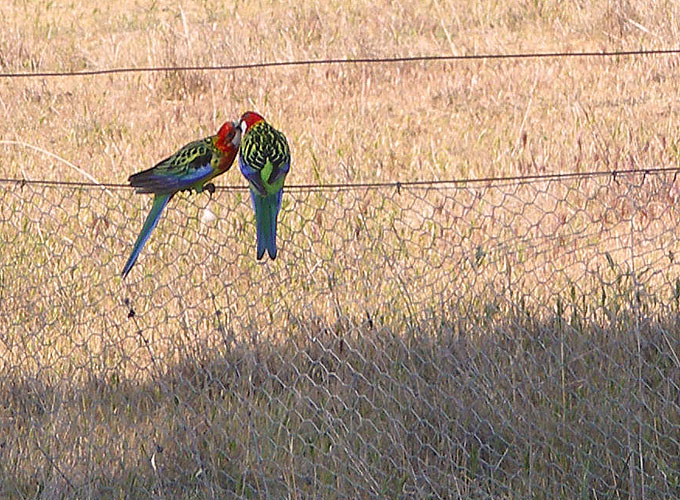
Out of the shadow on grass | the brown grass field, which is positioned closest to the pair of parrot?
the brown grass field

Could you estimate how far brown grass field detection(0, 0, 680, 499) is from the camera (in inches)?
139

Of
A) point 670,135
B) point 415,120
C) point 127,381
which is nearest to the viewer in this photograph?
point 127,381

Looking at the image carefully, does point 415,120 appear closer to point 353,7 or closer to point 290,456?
point 353,7

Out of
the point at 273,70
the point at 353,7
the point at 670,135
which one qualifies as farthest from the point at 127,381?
the point at 353,7

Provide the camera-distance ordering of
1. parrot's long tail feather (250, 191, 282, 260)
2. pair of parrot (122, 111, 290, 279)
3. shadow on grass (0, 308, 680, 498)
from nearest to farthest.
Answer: parrot's long tail feather (250, 191, 282, 260), pair of parrot (122, 111, 290, 279), shadow on grass (0, 308, 680, 498)

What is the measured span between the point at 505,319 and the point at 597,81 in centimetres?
400

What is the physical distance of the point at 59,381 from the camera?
4039mm

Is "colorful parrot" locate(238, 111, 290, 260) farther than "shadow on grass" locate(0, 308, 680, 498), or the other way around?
"shadow on grass" locate(0, 308, 680, 498)

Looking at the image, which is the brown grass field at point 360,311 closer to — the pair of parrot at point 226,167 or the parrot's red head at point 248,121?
the pair of parrot at point 226,167

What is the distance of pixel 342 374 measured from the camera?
4.03m

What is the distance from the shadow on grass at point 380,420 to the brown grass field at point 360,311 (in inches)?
0.4

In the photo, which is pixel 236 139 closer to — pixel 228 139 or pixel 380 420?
pixel 228 139

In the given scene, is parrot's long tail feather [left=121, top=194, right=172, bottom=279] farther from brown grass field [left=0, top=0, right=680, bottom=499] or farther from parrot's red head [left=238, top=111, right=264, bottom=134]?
parrot's red head [left=238, top=111, right=264, bottom=134]

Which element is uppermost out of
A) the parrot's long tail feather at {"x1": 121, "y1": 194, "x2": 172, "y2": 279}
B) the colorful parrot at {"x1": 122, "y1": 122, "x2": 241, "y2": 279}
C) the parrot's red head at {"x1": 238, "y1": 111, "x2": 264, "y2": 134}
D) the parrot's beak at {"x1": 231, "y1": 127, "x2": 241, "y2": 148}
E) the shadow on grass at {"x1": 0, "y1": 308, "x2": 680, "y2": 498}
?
the parrot's red head at {"x1": 238, "y1": 111, "x2": 264, "y2": 134}
